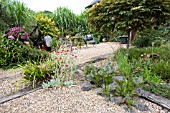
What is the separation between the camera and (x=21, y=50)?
13.3 ft

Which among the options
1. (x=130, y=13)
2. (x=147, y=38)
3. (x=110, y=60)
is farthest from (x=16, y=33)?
(x=147, y=38)

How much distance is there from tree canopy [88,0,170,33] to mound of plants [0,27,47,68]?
1.87 m

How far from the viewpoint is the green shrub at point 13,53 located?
388 centimetres

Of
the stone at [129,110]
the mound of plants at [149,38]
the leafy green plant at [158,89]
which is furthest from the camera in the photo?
the mound of plants at [149,38]

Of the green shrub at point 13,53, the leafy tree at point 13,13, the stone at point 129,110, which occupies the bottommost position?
the stone at point 129,110

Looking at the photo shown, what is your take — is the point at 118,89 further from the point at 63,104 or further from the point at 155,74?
the point at 155,74

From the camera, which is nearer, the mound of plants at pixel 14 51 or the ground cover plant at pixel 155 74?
the ground cover plant at pixel 155 74

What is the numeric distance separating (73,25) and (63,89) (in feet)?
25.4

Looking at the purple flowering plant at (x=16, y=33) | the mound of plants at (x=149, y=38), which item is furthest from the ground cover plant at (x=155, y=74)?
the purple flowering plant at (x=16, y=33)

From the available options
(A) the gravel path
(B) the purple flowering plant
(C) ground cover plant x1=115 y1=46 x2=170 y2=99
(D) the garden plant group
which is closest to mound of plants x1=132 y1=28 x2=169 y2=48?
(D) the garden plant group

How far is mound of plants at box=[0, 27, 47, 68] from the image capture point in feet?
12.7

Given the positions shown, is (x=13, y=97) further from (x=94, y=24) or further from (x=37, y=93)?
(x=94, y=24)

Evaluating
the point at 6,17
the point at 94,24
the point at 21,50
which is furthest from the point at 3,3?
the point at 94,24

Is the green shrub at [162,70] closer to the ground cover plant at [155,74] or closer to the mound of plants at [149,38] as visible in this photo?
the ground cover plant at [155,74]
